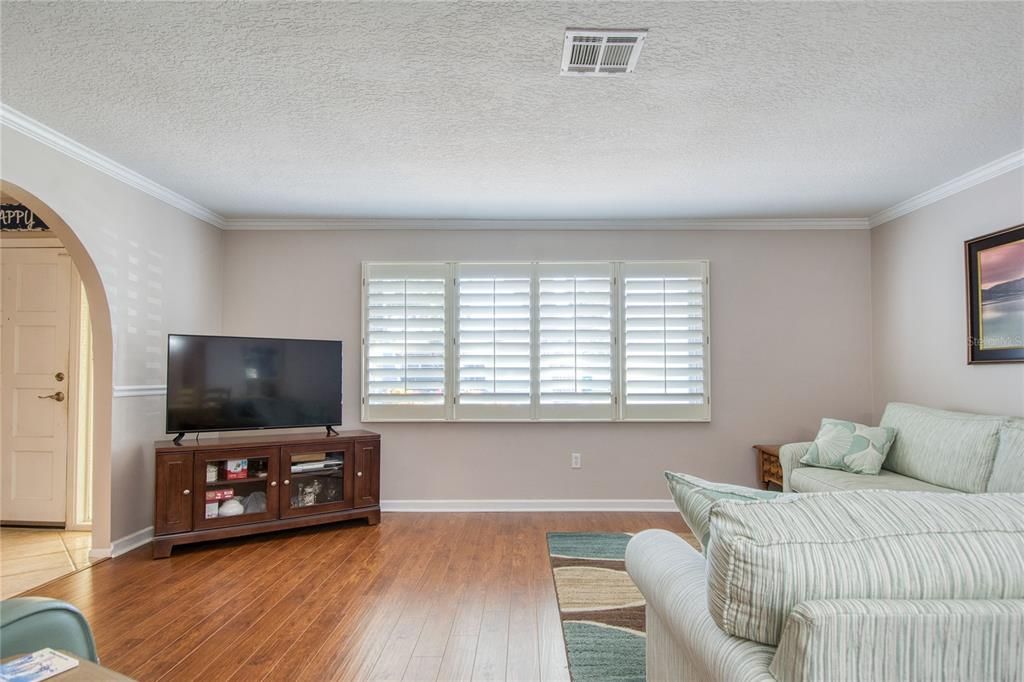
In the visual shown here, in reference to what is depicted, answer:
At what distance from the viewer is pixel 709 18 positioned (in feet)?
7.07

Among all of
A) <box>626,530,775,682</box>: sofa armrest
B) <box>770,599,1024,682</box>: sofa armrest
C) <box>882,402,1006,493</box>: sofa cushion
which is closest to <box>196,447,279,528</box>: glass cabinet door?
<box>626,530,775,682</box>: sofa armrest

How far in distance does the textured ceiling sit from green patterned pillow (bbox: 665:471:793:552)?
1599 mm

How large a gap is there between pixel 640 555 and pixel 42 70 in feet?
10.0

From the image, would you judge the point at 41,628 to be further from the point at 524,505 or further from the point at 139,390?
the point at 524,505

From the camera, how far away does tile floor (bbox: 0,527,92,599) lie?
138 inches

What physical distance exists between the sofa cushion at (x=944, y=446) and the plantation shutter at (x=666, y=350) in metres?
1.43

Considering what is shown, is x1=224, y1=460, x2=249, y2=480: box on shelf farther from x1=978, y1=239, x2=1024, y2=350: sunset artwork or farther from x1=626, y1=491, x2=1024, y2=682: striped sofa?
x1=978, y1=239, x2=1024, y2=350: sunset artwork

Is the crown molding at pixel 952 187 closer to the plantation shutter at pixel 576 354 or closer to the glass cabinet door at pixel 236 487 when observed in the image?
the plantation shutter at pixel 576 354

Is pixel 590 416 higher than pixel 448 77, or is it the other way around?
pixel 448 77

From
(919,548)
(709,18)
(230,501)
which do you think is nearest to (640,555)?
(919,548)

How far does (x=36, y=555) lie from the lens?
3.99 metres

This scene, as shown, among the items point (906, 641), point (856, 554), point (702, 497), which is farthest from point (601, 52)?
point (906, 641)

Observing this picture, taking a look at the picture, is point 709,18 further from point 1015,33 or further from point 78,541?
point 78,541

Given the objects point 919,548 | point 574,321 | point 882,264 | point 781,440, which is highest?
point 882,264
